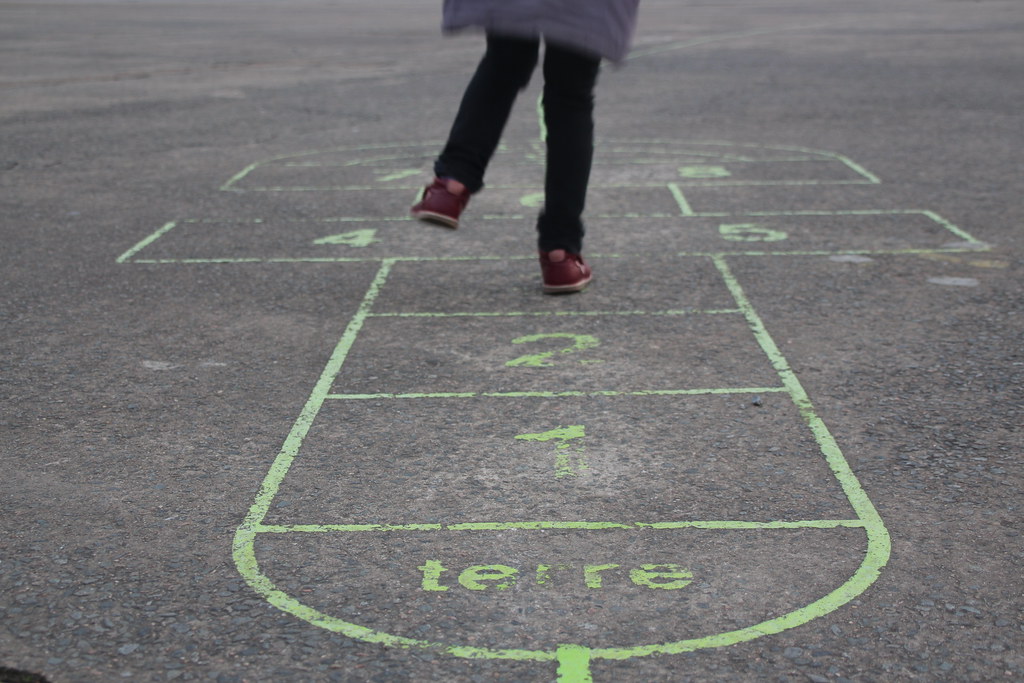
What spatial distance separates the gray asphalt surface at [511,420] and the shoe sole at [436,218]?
39 centimetres

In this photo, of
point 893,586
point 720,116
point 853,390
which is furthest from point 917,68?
point 893,586

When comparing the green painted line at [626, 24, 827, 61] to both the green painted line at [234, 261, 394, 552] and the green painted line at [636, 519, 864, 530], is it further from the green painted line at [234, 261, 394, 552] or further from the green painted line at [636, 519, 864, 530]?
the green painted line at [636, 519, 864, 530]

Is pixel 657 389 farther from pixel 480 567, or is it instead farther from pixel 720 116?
pixel 720 116

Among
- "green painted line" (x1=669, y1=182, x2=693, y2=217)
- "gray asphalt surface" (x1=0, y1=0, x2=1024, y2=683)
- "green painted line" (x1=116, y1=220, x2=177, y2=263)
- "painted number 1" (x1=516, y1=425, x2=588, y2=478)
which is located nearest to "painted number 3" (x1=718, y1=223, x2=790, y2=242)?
"gray asphalt surface" (x1=0, y1=0, x2=1024, y2=683)

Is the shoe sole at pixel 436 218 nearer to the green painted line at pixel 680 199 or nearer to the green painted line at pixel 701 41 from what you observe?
the green painted line at pixel 680 199

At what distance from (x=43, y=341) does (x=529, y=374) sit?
6.21ft

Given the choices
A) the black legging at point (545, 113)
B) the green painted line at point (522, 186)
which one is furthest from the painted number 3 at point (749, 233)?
the black legging at point (545, 113)

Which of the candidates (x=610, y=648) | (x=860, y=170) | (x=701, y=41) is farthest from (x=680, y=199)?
(x=701, y=41)

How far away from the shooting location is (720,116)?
11211 millimetres

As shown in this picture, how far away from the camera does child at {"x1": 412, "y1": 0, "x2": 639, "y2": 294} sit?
481 centimetres

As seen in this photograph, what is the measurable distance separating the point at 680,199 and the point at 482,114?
2.58 metres

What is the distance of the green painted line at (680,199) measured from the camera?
7145 mm

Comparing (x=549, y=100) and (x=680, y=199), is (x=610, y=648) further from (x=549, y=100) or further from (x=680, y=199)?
(x=680, y=199)

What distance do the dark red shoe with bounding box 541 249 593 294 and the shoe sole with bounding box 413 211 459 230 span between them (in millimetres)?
474
